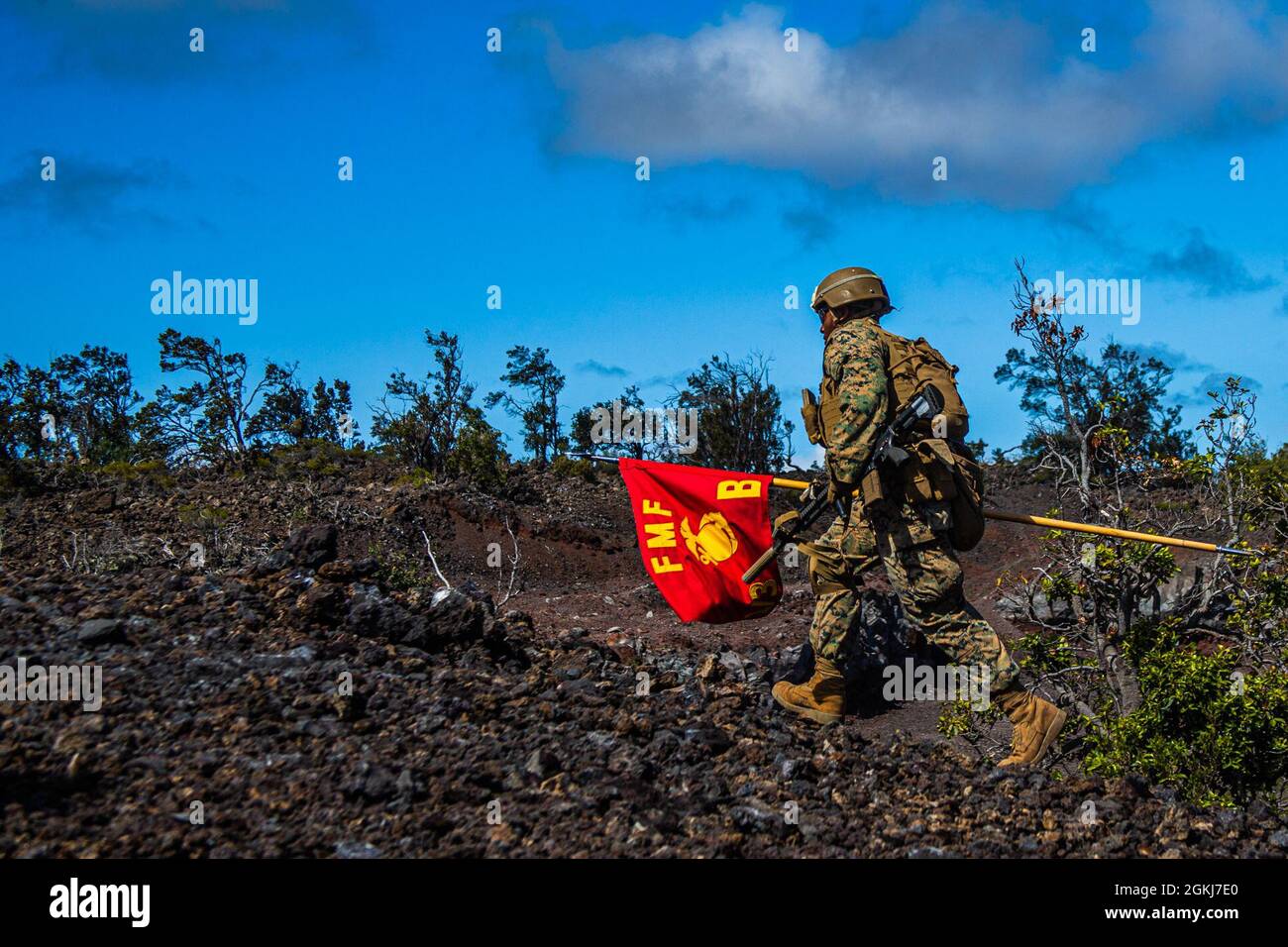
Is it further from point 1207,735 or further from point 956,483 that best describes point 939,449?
point 1207,735

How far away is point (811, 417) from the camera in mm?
6910

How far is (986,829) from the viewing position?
5.14 metres

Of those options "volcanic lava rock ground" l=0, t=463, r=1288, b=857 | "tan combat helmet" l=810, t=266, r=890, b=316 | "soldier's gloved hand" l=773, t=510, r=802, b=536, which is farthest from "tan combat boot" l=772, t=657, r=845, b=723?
"tan combat helmet" l=810, t=266, r=890, b=316

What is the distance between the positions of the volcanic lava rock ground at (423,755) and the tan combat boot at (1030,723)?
14 centimetres

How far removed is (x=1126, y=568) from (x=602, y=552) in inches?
433

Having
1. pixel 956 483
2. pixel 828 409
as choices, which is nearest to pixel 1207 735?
pixel 956 483

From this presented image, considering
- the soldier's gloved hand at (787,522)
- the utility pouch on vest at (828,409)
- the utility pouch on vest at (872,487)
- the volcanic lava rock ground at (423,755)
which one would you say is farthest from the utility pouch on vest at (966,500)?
the volcanic lava rock ground at (423,755)

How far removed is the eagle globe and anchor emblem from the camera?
7484 mm

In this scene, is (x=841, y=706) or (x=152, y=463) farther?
(x=152, y=463)

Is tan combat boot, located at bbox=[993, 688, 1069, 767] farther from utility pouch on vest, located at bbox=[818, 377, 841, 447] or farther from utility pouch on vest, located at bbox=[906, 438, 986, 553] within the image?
utility pouch on vest, located at bbox=[818, 377, 841, 447]

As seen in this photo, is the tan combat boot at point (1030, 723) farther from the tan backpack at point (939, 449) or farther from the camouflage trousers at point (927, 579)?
the tan backpack at point (939, 449)

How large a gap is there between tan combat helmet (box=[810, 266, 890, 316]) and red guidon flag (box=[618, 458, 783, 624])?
132 cm
